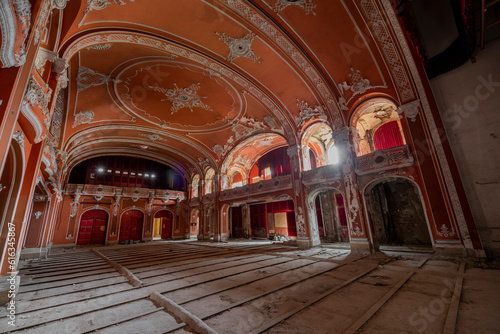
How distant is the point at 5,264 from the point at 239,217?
14207 millimetres

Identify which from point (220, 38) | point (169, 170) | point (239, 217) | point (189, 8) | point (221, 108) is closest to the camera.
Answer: point (189, 8)

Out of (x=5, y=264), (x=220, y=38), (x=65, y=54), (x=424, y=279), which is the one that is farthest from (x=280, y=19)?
(x=5, y=264)

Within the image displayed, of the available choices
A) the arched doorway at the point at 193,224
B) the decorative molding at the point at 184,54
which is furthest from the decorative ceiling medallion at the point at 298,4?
the arched doorway at the point at 193,224

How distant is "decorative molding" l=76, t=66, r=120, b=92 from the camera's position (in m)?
7.83

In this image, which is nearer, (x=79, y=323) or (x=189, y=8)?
(x=79, y=323)

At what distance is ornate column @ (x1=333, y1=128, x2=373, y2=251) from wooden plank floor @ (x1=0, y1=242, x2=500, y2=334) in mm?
2426

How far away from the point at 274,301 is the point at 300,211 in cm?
683

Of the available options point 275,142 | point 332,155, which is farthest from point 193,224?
point 332,155

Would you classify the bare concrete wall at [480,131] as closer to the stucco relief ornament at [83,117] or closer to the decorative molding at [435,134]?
the decorative molding at [435,134]

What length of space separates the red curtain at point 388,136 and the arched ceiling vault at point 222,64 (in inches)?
126

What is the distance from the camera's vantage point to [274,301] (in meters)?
2.93

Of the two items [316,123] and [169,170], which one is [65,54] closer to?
[316,123]

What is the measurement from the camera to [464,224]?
5.51 meters

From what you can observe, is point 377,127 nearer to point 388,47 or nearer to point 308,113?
point 308,113
